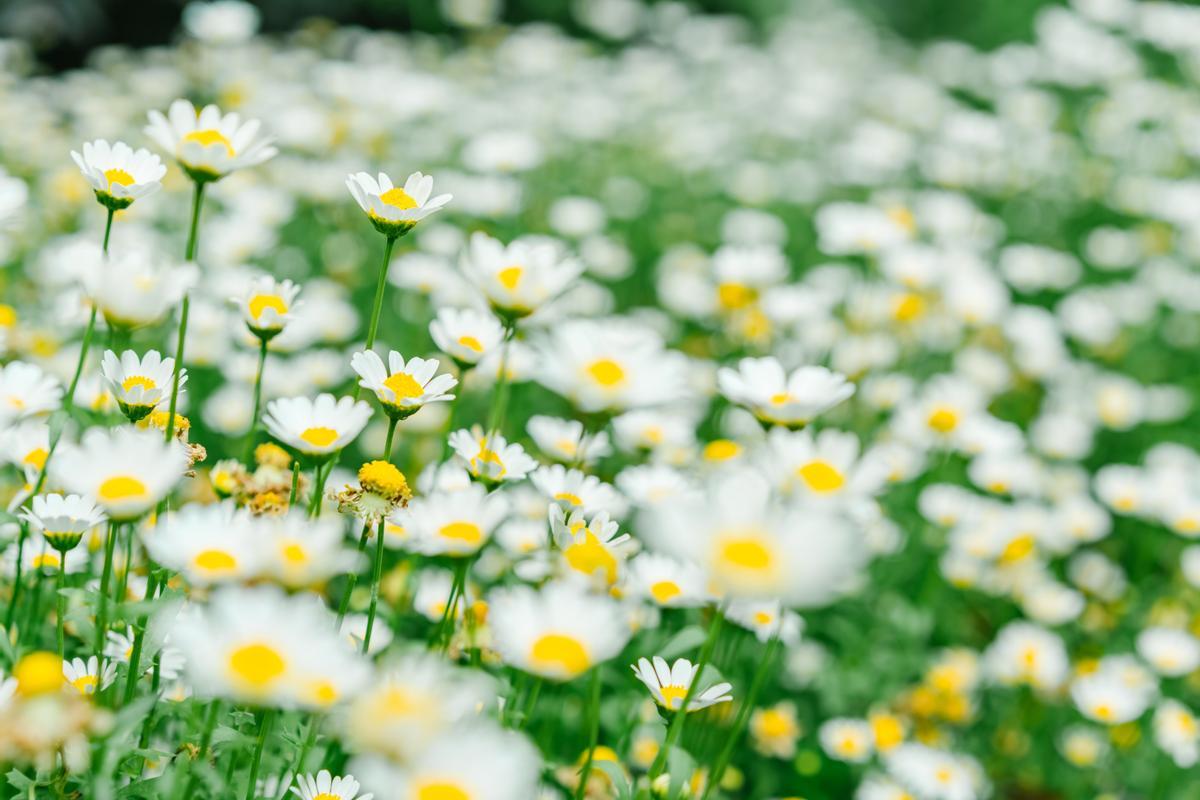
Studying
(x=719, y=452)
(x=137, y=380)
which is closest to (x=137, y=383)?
(x=137, y=380)

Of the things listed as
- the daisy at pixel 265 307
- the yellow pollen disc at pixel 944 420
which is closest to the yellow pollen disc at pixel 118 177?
the daisy at pixel 265 307

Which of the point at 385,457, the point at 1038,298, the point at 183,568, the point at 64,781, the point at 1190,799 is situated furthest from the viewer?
the point at 1038,298


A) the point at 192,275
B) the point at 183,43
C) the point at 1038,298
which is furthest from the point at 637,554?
the point at 183,43

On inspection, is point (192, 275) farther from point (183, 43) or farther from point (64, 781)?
point (183, 43)

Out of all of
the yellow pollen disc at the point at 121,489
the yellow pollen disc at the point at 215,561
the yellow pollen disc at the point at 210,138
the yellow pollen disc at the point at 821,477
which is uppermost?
the yellow pollen disc at the point at 210,138

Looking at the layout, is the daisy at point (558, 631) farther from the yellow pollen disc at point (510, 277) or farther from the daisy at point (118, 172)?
the daisy at point (118, 172)
